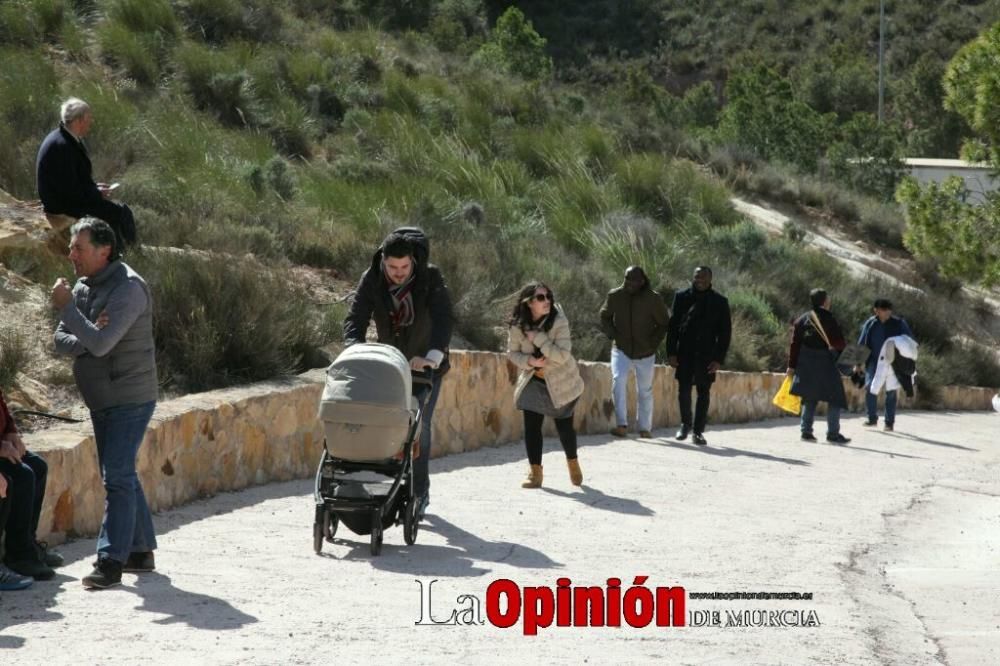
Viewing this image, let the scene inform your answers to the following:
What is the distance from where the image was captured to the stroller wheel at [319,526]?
28.4ft

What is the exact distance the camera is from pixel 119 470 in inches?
302

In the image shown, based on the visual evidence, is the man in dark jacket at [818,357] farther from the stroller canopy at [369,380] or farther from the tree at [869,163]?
the tree at [869,163]

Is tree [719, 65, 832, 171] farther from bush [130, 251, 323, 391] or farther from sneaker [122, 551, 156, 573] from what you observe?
sneaker [122, 551, 156, 573]

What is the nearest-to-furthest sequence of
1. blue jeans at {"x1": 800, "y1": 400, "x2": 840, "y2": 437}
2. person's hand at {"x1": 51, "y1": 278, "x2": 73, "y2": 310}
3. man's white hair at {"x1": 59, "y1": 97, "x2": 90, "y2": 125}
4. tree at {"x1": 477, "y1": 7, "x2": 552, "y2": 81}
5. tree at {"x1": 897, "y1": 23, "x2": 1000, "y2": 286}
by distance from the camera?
person's hand at {"x1": 51, "y1": 278, "x2": 73, "y2": 310} → man's white hair at {"x1": 59, "y1": 97, "x2": 90, "y2": 125} → blue jeans at {"x1": 800, "y1": 400, "x2": 840, "y2": 437} → tree at {"x1": 897, "y1": 23, "x2": 1000, "y2": 286} → tree at {"x1": 477, "y1": 7, "x2": 552, "y2": 81}

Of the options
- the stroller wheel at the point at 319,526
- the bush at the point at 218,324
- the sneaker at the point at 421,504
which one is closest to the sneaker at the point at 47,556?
the stroller wheel at the point at 319,526

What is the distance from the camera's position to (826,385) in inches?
687

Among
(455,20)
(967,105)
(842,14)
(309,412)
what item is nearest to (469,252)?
(309,412)

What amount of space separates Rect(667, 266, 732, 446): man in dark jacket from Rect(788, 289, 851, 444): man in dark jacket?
5.01 ft

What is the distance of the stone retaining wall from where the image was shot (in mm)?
8867

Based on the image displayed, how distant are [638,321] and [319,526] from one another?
784 cm

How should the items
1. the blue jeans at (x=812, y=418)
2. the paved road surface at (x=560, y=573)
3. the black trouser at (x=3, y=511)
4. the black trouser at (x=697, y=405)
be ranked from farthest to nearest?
1. the blue jeans at (x=812, y=418)
2. the black trouser at (x=697, y=405)
3. the black trouser at (x=3, y=511)
4. the paved road surface at (x=560, y=573)

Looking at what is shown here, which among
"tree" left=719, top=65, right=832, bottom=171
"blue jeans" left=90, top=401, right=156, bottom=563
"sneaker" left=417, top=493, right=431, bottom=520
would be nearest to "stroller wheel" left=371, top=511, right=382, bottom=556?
"sneaker" left=417, top=493, right=431, bottom=520

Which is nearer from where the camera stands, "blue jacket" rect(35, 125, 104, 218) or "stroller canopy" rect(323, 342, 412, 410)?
"stroller canopy" rect(323, 342, 412, 410)

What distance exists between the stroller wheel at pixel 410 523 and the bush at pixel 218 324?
3459 mm
